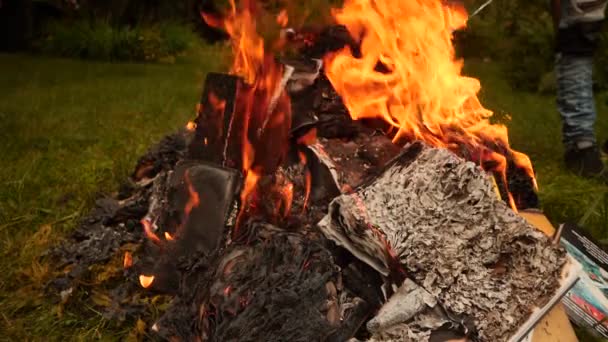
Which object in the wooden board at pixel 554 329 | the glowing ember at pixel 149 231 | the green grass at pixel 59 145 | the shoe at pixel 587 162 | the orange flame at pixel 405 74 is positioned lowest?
the green grass at pixel 59 145

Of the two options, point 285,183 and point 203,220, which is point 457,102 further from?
point 203,220

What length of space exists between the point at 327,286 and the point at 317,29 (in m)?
1.47

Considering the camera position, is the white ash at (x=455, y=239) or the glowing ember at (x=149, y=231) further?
the glowing ember at (x=149, y=231)

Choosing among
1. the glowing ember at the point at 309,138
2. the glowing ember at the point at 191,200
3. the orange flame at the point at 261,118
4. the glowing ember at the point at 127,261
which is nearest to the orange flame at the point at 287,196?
the orange flame at the point at 261,118

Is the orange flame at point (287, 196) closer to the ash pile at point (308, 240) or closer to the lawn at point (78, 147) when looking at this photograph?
the ash pile at point (308, 240)

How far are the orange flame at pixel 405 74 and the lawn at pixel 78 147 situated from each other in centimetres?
101

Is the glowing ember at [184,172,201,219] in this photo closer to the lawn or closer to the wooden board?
the lawn

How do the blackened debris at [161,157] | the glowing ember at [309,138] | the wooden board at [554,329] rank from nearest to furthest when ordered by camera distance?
the wooden board at [554,329] → the glowing ember at [309,138] → the blackened debris at [161,157]

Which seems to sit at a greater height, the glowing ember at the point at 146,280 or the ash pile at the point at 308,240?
the ash pile at the point at 308,240

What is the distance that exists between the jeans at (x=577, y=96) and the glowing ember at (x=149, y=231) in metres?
3.51

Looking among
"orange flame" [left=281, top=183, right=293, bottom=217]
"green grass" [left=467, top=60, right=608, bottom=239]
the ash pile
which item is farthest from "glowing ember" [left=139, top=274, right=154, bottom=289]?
"green grass" [left=467, top=60, right=608, bottom=239]

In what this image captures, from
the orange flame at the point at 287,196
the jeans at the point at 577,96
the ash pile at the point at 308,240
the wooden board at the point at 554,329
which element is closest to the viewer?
the ash pile at the point at 308,240

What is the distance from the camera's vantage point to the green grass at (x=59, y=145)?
2.70m

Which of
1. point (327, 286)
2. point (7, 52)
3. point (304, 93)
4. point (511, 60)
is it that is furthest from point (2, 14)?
point (327, 286)
